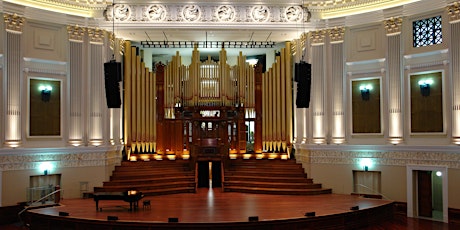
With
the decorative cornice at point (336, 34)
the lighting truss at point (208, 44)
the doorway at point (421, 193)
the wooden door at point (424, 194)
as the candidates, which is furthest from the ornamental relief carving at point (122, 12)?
the wooden door at point (424, 194)

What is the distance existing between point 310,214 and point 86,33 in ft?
29.7

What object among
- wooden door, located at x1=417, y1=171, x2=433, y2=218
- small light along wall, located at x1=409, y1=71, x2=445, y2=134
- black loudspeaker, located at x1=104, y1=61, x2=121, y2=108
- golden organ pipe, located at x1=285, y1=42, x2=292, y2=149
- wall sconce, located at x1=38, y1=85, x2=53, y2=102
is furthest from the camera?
Result: golden organ pipe, located at x1=285, y1=42, x2=292, y2=149

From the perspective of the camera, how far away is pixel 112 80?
13133 millimetres

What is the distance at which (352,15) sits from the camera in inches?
591

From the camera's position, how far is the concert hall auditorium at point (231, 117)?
41.3 feet

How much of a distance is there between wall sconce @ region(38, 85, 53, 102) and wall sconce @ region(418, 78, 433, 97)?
10980mm

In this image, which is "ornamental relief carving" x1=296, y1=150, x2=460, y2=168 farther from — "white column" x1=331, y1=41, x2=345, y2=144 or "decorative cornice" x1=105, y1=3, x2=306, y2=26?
"decorative cornice" x1=105, y1=3, x2=306, y2=26

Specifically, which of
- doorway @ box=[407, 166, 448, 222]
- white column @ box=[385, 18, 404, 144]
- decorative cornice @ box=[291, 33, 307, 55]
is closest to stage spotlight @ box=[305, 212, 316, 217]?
doorway @ box=[407, 166, 448, 222]

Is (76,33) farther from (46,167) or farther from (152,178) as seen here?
(152,178)

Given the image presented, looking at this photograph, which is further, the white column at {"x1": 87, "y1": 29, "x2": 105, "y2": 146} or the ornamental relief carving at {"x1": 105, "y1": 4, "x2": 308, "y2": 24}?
the ornamental relief carving at {"x1": 105, "y1": 4, "x2": 308, "y2": 24}

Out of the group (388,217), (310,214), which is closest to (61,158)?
(310,214)

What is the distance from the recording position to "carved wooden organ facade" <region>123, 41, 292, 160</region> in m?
17.2

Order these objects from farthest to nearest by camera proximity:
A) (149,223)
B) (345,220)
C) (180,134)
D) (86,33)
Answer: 1. (180,134)
2. (86,33)
3. (345,220)
4. (149,223)

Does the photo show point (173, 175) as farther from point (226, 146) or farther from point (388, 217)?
point (388, 217)
